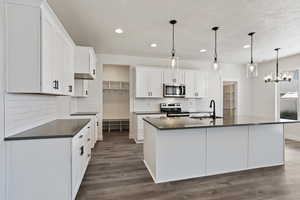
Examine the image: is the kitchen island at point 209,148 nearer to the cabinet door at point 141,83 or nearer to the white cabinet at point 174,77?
the cabinet door at point 141,83

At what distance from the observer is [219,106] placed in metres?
6.32

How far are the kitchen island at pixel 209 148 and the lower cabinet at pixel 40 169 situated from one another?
1.22 meters

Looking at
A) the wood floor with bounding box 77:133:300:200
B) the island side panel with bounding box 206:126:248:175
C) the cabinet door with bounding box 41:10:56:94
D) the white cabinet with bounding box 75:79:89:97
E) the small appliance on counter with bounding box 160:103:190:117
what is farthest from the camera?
the small appliance on counter with bounding box 160:103:190:117

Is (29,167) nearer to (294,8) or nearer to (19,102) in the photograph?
(19,102)

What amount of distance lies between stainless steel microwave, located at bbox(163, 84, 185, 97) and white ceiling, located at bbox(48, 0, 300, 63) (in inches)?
48.0

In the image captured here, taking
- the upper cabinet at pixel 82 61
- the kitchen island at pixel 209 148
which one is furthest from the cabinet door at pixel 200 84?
A: the upper cabinet at pixel 82 61

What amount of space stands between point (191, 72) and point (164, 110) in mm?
1609

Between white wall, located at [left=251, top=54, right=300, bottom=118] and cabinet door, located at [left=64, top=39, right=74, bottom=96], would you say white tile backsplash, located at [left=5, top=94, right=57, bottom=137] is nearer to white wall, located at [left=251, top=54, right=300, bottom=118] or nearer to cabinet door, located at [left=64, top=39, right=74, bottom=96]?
cabinet door, located at [left=64, top=39, right=74, bottom=96]

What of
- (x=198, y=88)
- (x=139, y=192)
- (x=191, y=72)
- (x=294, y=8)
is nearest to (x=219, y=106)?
(x=198, y=88)

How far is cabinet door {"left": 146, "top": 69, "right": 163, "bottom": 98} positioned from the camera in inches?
204

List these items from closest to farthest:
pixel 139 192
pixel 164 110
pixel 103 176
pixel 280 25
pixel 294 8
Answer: pixel 139 192
pixel 294 8
pixel 103 176
pixel 280 25
pixel 164 110

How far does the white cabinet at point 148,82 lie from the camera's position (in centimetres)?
508

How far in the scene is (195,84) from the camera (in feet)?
18.5

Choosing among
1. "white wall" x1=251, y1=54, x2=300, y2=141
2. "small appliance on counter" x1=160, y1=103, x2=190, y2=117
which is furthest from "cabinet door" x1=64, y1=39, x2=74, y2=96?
"white wall" x1=251, y1=54, x2=300, y2=141
